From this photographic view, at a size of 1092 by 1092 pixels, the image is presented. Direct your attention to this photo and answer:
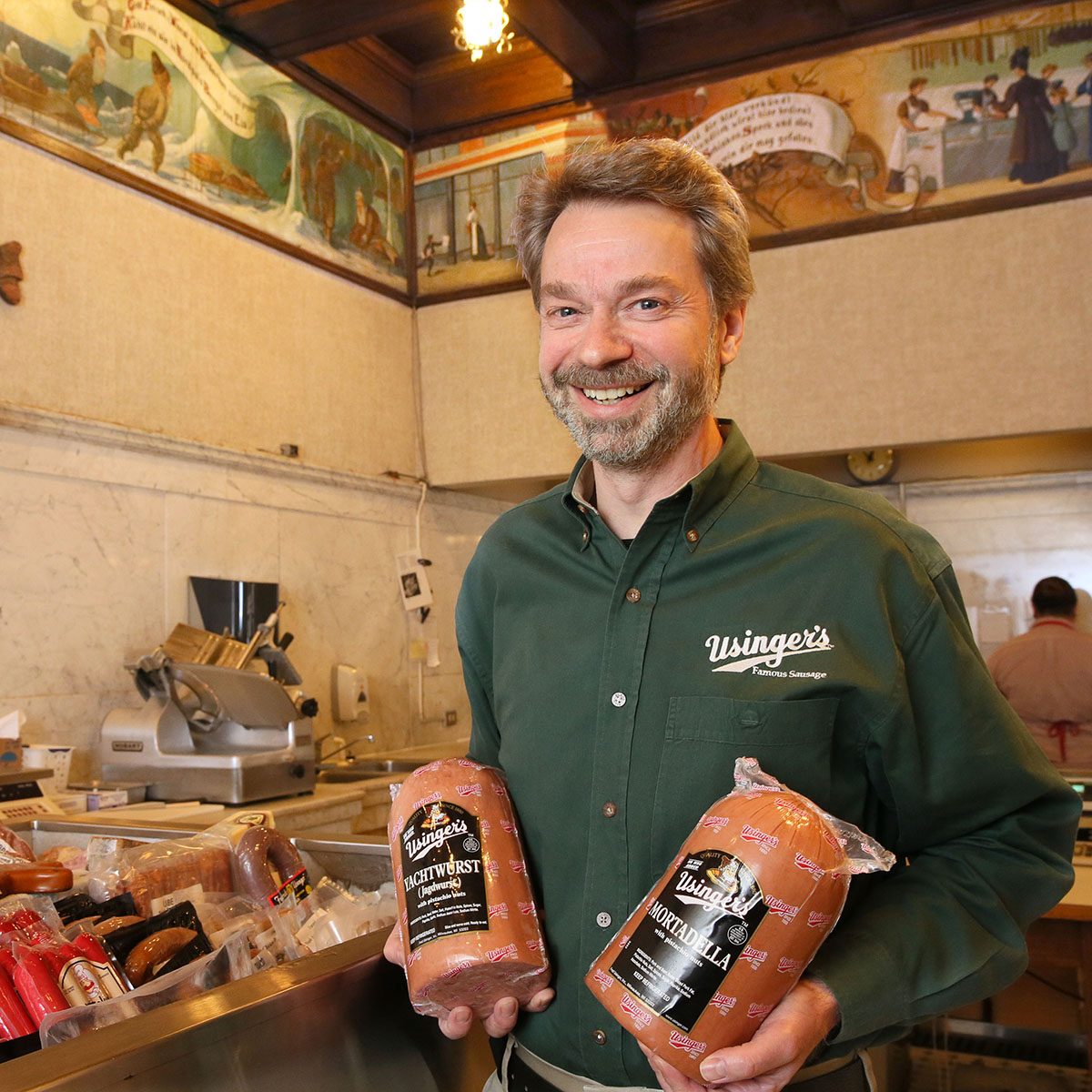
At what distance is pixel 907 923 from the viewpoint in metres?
1.19

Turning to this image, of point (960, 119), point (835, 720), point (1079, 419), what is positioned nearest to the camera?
point (835, 720)

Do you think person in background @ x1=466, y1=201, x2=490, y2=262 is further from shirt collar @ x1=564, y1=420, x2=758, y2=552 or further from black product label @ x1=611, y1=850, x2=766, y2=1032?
black product label @ x1=611, y1=850, x2=766, y2=1032

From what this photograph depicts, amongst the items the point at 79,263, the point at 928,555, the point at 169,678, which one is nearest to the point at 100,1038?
the point at 928,555

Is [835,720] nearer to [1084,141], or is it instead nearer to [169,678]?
[169,678]

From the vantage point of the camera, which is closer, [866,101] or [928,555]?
[928,555]

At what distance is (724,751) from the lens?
1.24m

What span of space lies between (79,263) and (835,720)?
343 cm

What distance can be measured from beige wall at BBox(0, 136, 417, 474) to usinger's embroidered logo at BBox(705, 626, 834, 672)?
9.75 ft

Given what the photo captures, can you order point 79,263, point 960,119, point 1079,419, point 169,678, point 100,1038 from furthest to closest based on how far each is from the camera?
point 960,119
point 1079,419
point 79,263
point 169,678
point 100,1038

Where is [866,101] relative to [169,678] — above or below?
above

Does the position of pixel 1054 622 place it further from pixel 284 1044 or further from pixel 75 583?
pixel 284 1044

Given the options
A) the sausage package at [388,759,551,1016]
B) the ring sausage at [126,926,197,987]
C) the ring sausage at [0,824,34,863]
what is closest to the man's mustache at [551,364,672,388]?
the sausage package at [388,759,551,1016]

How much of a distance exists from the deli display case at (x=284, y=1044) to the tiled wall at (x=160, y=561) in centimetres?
247

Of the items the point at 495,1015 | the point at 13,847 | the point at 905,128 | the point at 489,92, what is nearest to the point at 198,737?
the point at 13,847
